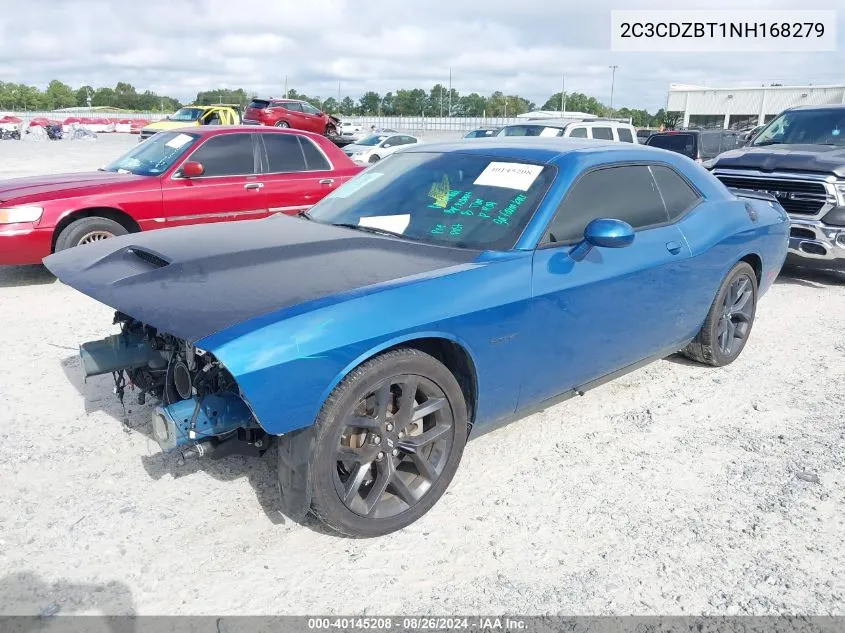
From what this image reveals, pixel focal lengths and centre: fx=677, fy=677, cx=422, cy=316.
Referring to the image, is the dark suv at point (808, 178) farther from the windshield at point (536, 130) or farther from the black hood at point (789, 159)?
the windshield at point (536, 130)

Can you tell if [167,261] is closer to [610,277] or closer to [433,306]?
[433,306]

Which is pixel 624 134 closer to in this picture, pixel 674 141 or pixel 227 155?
pixel 674 141

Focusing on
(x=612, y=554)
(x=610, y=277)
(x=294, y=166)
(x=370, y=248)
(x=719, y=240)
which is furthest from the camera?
(x=294, y=166)

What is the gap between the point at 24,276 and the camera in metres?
7.00

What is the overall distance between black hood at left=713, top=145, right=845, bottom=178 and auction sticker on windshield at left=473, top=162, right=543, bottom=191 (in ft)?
17.0

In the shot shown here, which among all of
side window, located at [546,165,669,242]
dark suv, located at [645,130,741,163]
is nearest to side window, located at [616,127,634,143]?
dark suv, located at [645,130,741,163]

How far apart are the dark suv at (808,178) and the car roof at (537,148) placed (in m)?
3.64

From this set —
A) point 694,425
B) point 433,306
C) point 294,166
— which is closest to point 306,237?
point 433,306

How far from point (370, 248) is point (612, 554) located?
5.71 feet

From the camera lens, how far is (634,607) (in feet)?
8.13

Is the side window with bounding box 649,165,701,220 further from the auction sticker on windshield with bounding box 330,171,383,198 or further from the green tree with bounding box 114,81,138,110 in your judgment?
the green tree with bounding box 114,81,138,110

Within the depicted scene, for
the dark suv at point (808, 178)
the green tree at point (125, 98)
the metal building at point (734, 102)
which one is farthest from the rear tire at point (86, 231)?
the green tree at point (125, 98)

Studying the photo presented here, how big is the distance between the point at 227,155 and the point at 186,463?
15.8 ft

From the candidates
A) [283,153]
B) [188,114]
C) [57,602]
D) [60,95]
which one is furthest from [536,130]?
[60,95]
